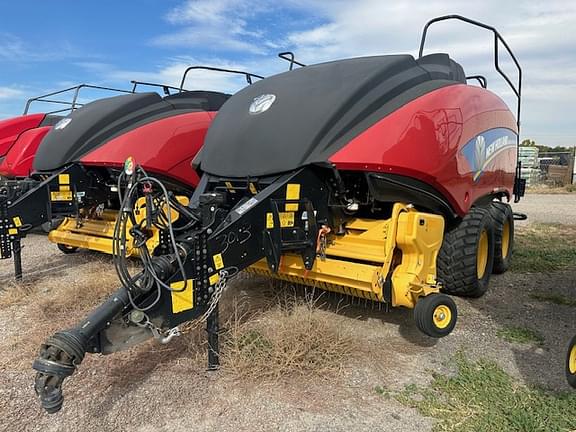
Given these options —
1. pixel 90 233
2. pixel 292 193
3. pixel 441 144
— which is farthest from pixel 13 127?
pixel 441 144

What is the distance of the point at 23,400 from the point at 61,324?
1.11 m

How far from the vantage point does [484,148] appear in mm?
4422

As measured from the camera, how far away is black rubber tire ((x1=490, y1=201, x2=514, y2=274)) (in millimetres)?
5035

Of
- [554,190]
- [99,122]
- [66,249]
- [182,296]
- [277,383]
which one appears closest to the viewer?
[182,296]

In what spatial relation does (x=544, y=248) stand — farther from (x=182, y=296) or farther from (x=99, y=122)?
(x=182, y=296)

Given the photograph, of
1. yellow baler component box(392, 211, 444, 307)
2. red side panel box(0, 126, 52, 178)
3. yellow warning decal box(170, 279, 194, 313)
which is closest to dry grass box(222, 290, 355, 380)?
yellow baler component box(392, 211, 444, 307)

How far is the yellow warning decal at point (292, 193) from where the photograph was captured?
10.8 feet

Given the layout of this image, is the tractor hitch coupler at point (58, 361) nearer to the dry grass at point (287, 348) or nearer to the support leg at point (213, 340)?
the support leg at point (213, 340)

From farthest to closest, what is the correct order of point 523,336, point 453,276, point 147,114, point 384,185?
point 147,114, point 453,276, point 523,336, point 384,185

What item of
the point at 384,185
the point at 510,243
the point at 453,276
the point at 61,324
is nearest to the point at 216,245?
the point at 384,185

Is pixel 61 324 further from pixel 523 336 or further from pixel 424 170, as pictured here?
pixel 523 336


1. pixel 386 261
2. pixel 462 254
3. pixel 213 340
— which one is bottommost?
pixel 213 340

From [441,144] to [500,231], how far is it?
1.95m

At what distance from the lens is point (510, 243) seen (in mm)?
5949
